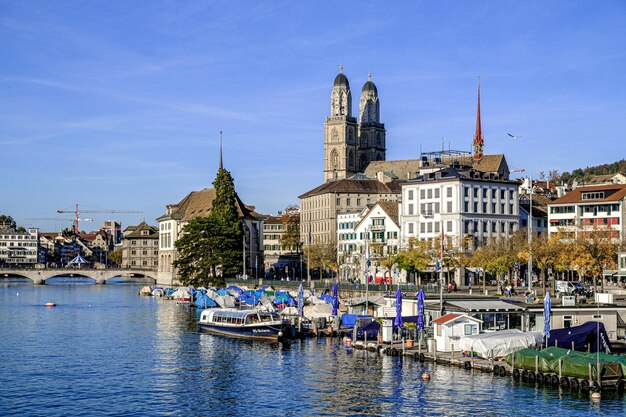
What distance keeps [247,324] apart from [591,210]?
206 feet

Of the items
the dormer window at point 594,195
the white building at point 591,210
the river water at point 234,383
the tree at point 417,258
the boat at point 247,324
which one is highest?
the dormer window at point 594,195

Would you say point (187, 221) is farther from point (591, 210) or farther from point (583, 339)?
point (583, 339)

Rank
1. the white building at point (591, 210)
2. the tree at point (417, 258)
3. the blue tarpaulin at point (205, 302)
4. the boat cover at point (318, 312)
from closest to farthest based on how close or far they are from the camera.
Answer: the boat cover at point (318, 312) < the tree at point (417, 258) < the blue tarpaulin at point (205, 302) < the white building at point (591, 210)

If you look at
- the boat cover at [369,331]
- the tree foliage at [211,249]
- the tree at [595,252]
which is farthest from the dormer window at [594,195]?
the boat cover at [369,331]

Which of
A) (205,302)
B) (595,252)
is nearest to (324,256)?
(205,302)

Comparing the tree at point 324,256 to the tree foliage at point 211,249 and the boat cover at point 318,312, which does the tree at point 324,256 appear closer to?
the tree foliage at point 211,249

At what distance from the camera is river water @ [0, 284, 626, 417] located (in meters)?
46.9

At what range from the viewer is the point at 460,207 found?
124125 millimetres

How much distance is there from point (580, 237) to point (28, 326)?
58.8m

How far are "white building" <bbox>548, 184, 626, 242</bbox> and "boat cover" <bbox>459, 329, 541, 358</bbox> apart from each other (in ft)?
187

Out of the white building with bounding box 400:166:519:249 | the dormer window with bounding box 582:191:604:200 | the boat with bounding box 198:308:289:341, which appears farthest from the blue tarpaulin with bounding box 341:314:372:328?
the dormer window with bounding box 582:191:604:200

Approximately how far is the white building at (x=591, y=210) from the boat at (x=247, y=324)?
4957 centimetres

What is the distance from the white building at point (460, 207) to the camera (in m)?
124

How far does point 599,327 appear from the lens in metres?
57.4
